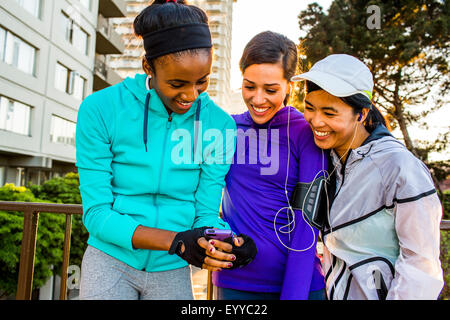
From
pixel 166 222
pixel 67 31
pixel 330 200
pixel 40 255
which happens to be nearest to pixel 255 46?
pixel 330 200

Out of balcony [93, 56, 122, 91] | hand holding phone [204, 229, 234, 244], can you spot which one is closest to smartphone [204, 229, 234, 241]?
hand holding phone [204, 229, 234, 244]

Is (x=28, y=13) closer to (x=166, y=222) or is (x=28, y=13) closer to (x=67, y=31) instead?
(x=67, y=31)

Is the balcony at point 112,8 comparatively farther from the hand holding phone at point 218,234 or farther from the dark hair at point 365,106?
the hand holding phone at point 218,234

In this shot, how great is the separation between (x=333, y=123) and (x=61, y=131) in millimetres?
19112

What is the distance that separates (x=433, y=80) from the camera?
15578 mm

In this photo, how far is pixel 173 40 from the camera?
152 centimetres

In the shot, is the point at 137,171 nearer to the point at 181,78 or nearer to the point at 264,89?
the point at 181,78

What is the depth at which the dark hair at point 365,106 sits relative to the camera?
1.80 metres

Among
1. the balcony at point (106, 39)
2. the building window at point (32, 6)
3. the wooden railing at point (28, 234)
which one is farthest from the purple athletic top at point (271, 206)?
the balcony at point (106, 39)

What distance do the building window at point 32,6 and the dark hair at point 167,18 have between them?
16.1 meters

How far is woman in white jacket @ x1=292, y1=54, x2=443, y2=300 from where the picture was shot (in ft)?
4.94

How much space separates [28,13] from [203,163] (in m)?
16.7

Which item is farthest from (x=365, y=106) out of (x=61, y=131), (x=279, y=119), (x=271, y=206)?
(x=61, y=131)

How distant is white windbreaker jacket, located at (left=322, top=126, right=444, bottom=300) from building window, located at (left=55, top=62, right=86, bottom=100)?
61.5 ft
